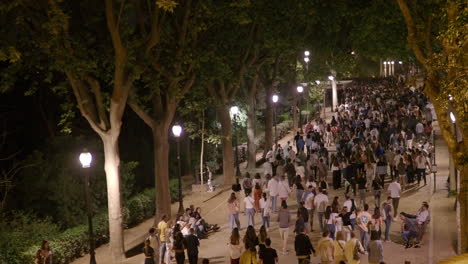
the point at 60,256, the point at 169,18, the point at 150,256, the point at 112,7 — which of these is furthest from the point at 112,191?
the point at 169,18

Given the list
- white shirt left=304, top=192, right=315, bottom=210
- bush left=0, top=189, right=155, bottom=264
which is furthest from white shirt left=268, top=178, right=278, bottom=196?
bush left=0, top=189, right=155, bottom=264

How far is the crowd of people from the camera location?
16328 mm

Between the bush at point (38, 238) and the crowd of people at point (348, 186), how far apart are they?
483 centimetres

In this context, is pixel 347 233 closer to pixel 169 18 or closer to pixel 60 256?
pixel 60 256

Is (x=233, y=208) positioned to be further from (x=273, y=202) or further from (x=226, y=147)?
(x=226, y=147)

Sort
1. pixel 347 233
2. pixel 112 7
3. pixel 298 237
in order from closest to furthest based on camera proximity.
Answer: pixel 298 237 < pixel 347 233 < pixel 112 7

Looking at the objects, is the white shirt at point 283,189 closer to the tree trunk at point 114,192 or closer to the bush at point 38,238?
the tree trunk at point 114,192

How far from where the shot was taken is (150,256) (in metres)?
16.9

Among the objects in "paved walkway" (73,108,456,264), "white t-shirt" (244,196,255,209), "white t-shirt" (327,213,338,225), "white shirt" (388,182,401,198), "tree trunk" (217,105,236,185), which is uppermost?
"tree trunk" (217,105,236,185)

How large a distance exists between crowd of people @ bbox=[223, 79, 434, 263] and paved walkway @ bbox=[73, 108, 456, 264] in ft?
1.37

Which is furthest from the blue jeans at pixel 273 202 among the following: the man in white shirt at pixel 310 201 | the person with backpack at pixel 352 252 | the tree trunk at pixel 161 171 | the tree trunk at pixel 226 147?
the person with backpack at pixel 352 252

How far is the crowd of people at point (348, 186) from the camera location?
1633 centimetres

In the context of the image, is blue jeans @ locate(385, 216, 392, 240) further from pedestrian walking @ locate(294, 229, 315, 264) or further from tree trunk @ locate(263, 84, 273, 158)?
tree trunk @ locate(263, 84, 273, 158)

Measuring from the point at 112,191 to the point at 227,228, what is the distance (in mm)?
4810
